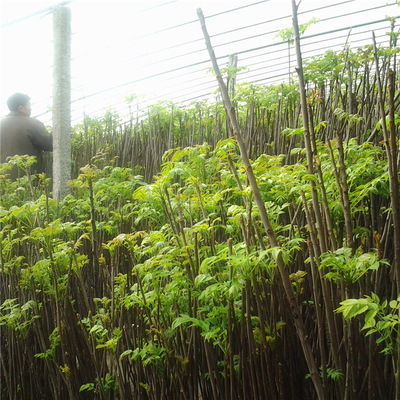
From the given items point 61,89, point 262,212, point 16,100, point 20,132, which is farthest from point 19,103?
point 262,212

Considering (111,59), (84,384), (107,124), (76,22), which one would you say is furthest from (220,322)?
(111,59)

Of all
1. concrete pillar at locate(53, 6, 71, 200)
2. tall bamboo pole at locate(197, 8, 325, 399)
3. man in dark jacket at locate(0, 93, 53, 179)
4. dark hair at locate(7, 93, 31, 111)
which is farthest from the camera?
dark hair at locate(7, 93, 31, 111)

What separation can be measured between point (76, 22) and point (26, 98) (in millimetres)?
1307

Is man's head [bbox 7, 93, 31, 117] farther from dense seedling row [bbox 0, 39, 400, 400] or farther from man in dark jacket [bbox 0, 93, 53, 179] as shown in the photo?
dense seedling row [bbox 0, 39, 400, 400]

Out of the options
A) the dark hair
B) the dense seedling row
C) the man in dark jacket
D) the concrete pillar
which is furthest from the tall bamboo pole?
the dark hair

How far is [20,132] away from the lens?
14.7 ft

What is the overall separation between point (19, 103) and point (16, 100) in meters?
0.04

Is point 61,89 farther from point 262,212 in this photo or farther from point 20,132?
point 262,212

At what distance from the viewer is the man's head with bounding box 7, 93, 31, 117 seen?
4.56 m

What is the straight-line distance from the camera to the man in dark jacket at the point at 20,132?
175 inches

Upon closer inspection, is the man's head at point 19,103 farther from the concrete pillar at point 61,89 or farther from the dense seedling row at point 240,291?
the dense seedling row at point 240,291

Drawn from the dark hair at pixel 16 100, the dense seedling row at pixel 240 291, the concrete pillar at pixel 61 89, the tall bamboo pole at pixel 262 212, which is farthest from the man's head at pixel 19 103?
the tall bamboo pole at pixel 262 212

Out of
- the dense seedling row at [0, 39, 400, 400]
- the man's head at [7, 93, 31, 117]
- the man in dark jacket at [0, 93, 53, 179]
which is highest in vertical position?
the man's head at [7, 93, 31, 117]

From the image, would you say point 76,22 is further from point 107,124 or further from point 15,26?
point 107,124
